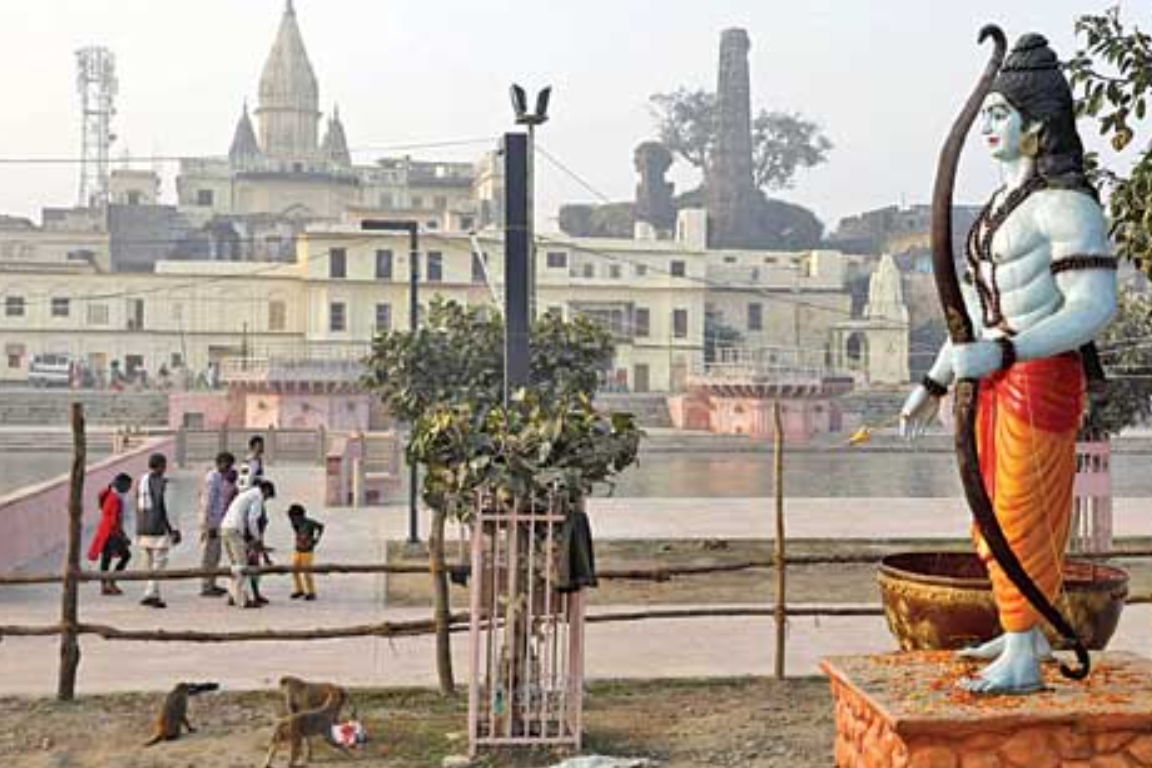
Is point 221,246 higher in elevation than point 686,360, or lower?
higher

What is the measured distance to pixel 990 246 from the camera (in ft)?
16.3

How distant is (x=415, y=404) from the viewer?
1549cm

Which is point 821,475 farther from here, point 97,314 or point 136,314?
point 97,314

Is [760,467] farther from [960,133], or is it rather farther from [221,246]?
[221,246]

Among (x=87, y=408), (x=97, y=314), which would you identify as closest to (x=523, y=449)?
→ (x=87, y=408)

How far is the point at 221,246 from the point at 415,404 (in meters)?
50.8

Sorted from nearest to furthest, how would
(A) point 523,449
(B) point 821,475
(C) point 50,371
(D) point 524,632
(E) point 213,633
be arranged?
(A) point 523,449
(D) point 524,632
(E) point 213,633
(B) point 821,475
(C) point 50,371

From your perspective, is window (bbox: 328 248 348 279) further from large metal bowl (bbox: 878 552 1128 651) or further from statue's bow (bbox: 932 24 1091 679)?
statue's bow (bbox: 932 24 1091 679)

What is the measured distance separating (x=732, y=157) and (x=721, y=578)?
60772 mm

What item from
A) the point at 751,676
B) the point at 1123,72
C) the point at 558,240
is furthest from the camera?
the point at 558,240

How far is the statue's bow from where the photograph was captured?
4.69 metres

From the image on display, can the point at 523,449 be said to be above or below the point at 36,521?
above

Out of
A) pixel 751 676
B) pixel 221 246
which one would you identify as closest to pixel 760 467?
pixel 751 676

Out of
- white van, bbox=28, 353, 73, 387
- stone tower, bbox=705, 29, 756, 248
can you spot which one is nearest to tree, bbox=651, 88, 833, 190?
stone tower, bbox=705, 29, 756, 248
